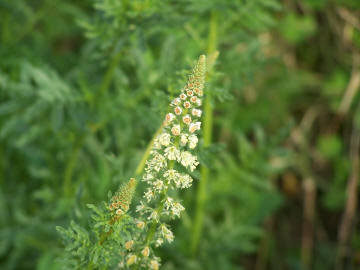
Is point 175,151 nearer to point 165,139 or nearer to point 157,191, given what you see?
point 165,139

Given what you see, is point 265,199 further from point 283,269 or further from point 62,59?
point 62,59

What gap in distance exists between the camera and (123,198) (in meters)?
1.64

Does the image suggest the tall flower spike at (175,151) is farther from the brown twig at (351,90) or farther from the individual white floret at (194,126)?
the brown twig at (351,90)

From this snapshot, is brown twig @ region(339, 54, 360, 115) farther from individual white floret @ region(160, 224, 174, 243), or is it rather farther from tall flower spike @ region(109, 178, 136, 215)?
tall flower spike @ region(109, 178, 136, 215)

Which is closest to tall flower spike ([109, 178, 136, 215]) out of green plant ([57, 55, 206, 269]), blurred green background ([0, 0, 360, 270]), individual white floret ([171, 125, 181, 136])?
green plant ([57, 55, 206, 269])

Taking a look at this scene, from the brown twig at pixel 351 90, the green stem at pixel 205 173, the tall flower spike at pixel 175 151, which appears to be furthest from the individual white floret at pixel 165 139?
the brown twig at pixel 351 90

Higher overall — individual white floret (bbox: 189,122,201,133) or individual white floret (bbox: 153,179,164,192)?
individual white floret (bbox: 189,122,201,133)

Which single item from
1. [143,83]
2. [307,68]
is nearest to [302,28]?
[307,68]

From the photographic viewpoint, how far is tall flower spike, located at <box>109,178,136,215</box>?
5.29 ft

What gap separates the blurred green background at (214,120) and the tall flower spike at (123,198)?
0.47 meters

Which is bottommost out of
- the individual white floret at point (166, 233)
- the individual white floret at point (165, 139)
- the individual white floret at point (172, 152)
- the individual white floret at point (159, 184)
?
the individual white floret at point (166, 233)

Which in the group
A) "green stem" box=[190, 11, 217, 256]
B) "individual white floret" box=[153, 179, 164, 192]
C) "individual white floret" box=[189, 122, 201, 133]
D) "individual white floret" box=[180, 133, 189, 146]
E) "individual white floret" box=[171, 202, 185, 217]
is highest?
"green stem" box=[190, 11, 217, 256]

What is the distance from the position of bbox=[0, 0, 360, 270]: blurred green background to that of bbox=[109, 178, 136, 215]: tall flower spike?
47 centimetres

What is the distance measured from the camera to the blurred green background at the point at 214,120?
302 centimetres
